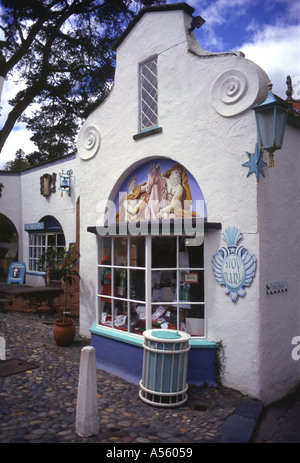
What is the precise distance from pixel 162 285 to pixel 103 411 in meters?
2.03

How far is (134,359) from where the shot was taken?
5.65m

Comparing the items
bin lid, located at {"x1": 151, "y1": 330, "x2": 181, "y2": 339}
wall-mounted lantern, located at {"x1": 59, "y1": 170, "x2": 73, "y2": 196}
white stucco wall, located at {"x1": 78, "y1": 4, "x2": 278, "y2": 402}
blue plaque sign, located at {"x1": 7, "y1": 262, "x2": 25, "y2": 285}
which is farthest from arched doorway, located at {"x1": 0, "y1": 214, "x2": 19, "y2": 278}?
bin lid, located at {"x1": 151, "y1": 330, "x2": 181, "y2": 339}

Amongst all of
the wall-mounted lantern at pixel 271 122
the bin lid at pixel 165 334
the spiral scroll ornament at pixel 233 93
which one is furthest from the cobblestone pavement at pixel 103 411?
the spiral scroll ornament at pixel 233 93

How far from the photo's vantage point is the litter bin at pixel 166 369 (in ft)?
15.2

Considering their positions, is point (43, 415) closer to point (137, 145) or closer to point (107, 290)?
point (107, 290)

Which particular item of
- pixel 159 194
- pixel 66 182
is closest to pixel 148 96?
pixel 159 194

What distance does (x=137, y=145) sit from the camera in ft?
20.8

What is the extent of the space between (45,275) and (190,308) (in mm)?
8722

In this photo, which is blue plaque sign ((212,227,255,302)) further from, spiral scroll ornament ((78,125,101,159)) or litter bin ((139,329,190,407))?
spiral scroll ornament ((78,125,101,159))

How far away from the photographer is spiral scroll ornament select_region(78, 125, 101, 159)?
7.18 meters

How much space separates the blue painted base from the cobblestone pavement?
0.46ft

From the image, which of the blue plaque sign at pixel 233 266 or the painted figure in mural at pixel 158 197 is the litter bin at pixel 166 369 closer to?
the blue plaque sign at pixel 233 266

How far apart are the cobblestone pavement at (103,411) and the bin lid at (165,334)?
2.99 feet
